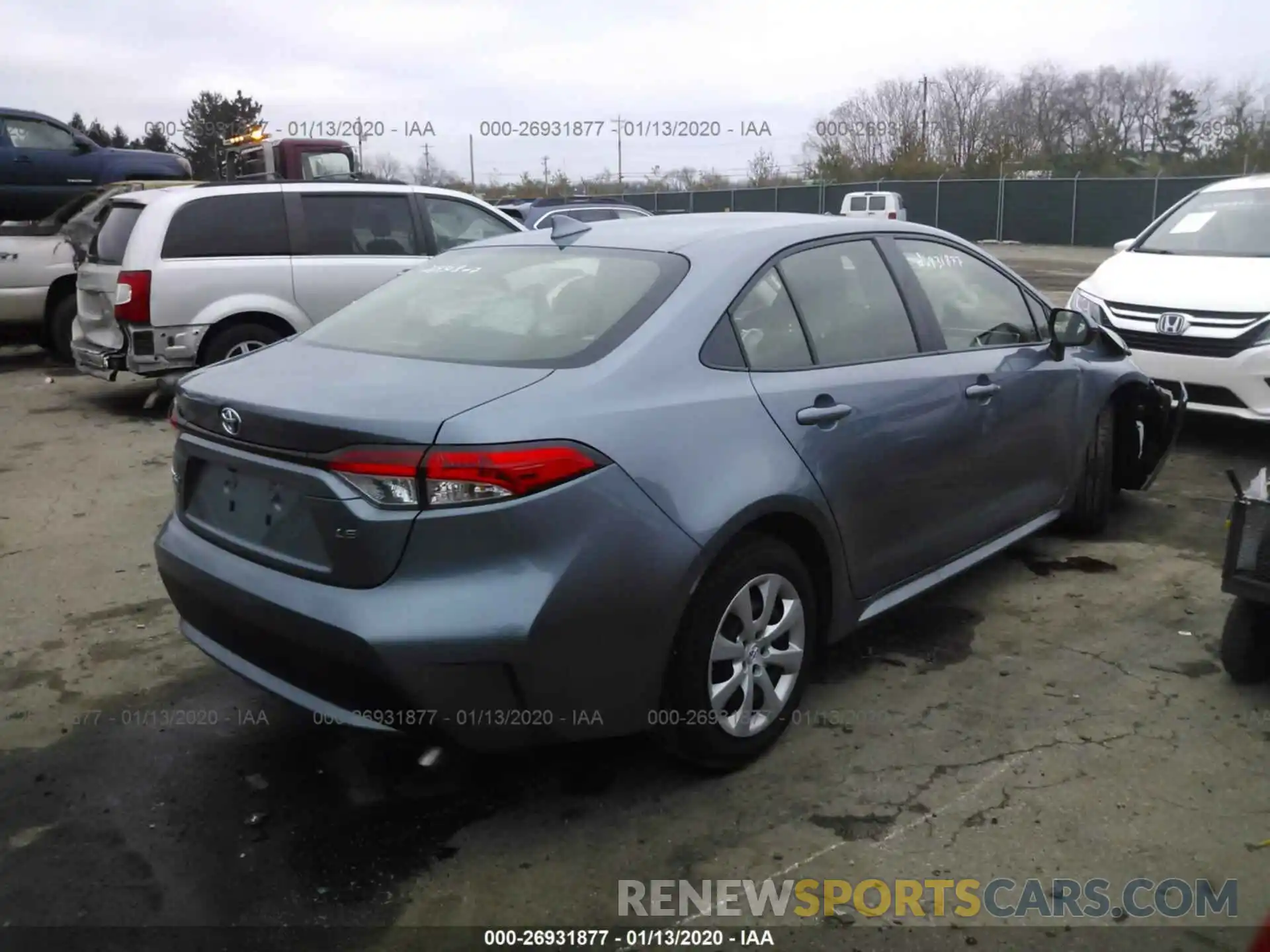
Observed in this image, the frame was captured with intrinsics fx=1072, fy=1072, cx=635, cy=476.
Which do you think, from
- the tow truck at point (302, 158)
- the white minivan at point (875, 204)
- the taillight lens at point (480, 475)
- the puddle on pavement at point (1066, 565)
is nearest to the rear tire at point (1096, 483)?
the puddle on pavement at point (1066, 565)

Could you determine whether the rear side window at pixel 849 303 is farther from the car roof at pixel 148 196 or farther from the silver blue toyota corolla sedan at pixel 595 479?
the car roof at pixel 148 196

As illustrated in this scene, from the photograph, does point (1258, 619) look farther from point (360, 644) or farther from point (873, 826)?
point (360, 644)

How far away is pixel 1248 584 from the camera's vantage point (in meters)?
3.48

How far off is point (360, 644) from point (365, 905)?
2.14 ft

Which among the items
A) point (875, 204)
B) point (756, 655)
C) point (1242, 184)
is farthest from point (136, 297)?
point (875, 204)

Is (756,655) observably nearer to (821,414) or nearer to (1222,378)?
(821,414)

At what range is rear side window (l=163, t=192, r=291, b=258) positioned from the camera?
305 inches

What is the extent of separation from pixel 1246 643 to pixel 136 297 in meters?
7.04

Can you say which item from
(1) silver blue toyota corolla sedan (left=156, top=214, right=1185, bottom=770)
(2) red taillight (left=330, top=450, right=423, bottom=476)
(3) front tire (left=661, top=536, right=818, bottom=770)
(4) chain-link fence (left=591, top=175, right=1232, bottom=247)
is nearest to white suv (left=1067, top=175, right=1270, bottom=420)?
(1) silver blue toyota corolla sedan (left=156, top=214, right=1185, bottom=770)

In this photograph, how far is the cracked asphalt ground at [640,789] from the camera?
106 inches

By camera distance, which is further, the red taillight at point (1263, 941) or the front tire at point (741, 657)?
the front tire at point (741, 657)

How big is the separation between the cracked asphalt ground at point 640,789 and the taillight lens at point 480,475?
996 mm

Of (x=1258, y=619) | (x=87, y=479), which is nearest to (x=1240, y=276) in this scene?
(x=1258, y=619)

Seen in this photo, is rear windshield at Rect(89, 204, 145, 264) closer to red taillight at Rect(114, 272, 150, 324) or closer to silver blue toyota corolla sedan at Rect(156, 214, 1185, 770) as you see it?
red taillight at Rect(114, 272, 150, 324)
